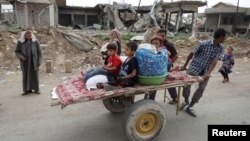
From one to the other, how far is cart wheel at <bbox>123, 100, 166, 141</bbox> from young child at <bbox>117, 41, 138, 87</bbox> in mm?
335

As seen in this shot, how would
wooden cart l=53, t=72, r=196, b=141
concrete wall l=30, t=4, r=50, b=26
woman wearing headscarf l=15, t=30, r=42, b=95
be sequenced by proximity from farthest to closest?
concrete wall l=30, t=4, r=50, b=26 → woman wearing headscarf l=15, t=30, r=42, b=95 → wooden cart l=53, t=72, r=196, b=141

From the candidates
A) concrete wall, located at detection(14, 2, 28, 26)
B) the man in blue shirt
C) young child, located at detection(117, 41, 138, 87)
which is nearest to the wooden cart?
young child, located at detection(117, 41, 138, 87)

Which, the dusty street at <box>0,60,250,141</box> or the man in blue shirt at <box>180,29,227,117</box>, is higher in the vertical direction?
the man in blue shirt at <box>180,29,227,117</box>

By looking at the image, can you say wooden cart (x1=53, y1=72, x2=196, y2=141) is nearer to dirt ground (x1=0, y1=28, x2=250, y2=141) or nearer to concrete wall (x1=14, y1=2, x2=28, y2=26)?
dirt ground (x1=0, y1=28, x2=250, y2=141)

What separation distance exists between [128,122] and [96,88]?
643 millimetres

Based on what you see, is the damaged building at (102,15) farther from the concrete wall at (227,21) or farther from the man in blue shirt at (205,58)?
the man in blue shirt at (205,58)

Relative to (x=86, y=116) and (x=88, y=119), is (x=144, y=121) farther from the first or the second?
(x=86, y=116)

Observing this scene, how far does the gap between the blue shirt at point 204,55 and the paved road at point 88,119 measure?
2.92ft

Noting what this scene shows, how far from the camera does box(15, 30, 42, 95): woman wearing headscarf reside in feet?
20.6

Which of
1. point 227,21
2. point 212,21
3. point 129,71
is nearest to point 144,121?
point 129,71

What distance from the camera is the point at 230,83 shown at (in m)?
7.71

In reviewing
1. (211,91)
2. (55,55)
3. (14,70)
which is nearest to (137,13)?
(55,55)

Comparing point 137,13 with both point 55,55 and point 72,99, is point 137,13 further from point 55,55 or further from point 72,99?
point 72,99

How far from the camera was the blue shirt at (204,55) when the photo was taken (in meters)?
4.80
